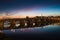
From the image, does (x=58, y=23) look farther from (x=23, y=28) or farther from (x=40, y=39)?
(x=23, y=28)

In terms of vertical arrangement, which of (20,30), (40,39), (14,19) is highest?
(14,19)

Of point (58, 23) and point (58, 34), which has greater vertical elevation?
point (58, 23)

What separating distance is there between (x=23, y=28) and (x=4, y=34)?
23.0 inches

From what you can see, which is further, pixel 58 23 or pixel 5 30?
pixel 58 23

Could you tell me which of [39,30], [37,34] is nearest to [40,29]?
[39,30]

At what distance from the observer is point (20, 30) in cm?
379

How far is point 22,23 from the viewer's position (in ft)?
12.2

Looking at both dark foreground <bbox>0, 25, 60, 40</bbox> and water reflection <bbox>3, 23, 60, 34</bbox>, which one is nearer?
dark foreground <bbox>0, 25, 60, 40</bbox>

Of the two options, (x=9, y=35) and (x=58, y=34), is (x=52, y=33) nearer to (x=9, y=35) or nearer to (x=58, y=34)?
(x=58, y=34)

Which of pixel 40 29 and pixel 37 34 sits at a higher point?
pixel 40 29

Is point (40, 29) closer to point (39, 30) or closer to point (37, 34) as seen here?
point (39, 30)

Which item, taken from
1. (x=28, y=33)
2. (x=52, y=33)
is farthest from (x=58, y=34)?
(x=28, y=33)

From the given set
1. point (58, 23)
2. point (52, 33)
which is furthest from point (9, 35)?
point (58, 23)

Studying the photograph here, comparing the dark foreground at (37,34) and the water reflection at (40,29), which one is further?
the water reflection at (40,29)
